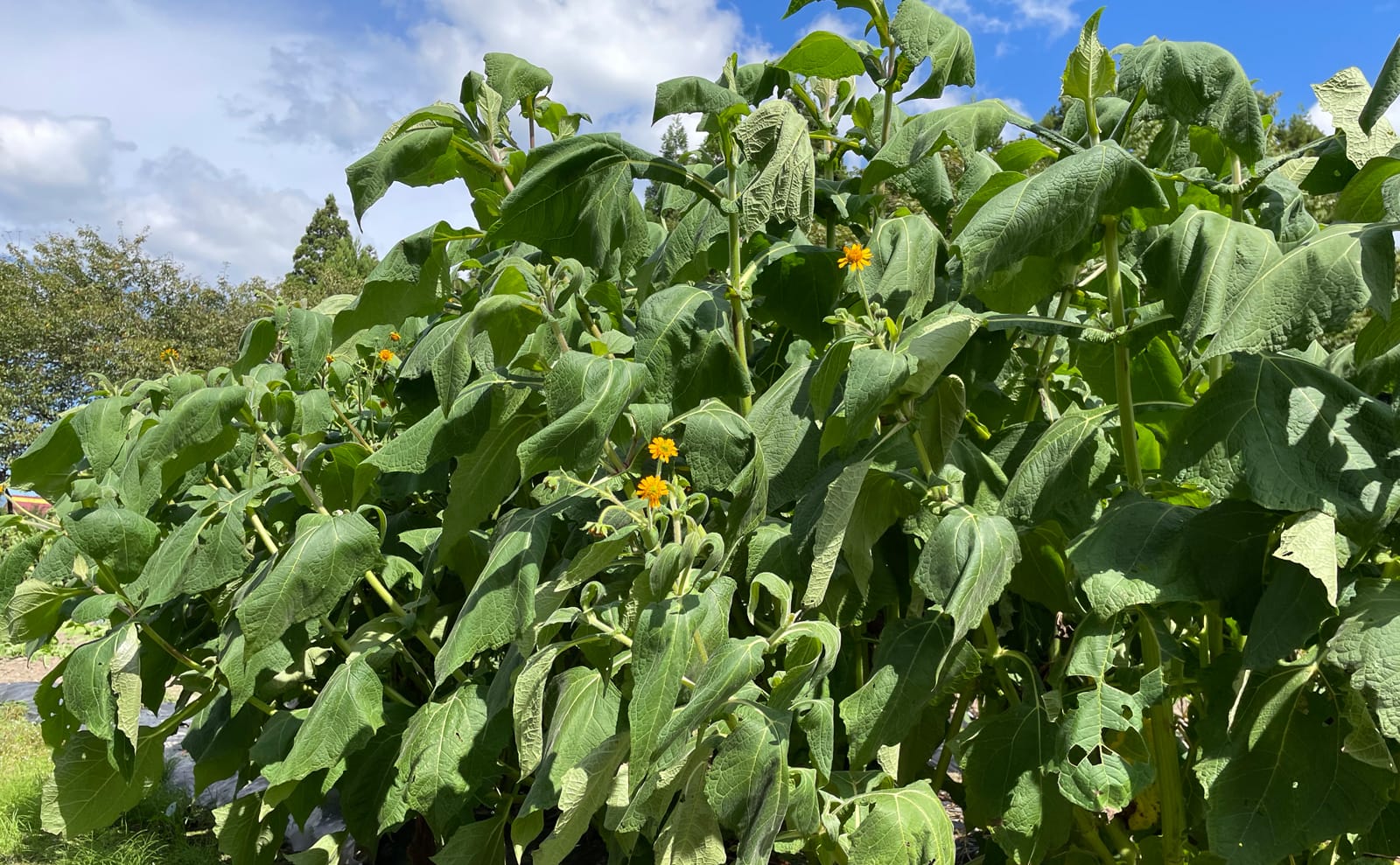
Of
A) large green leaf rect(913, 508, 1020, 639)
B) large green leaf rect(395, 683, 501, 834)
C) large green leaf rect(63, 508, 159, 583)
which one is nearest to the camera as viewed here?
large green leaf rect(913, 508, 1020, 639)

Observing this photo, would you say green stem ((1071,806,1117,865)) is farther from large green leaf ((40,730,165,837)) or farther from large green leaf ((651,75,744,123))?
large green leaf ((40,730,165,837))

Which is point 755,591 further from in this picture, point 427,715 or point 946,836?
point 427,715

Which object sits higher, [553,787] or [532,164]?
[532,164]

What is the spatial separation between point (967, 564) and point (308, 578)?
1.19 metres

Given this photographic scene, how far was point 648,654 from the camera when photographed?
1.29 m

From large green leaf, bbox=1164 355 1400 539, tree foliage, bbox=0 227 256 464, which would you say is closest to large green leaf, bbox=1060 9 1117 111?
large green leaf, bbox=1164 355 1400 539

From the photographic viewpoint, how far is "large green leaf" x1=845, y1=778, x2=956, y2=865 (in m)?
1.31

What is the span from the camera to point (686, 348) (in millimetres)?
1576

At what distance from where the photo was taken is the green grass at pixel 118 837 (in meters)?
3.67

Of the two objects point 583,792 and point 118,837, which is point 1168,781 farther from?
point 118,837

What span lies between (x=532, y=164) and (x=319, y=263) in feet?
157

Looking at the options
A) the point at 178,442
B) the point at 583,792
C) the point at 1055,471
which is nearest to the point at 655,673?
the point at 583,792

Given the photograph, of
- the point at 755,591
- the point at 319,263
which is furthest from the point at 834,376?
the point at 319,263

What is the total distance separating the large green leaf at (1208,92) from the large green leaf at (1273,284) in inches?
7.3
